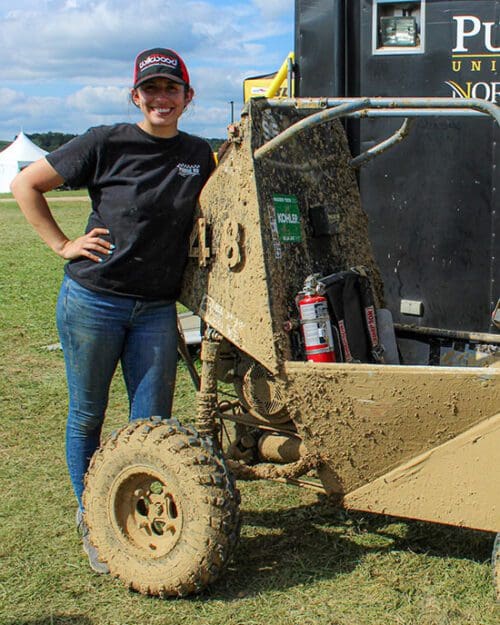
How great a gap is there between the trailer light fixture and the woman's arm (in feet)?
7.82

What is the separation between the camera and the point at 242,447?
4023mm

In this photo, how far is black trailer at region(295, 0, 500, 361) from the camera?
4863 mm

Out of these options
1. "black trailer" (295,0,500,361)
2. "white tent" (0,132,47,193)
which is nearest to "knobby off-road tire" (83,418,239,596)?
"black trailer" (295,0,500,361)

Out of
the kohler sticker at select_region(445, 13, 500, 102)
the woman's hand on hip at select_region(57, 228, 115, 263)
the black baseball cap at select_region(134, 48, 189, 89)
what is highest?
the kohler sticker at select_region(445, 13, 500, 102)

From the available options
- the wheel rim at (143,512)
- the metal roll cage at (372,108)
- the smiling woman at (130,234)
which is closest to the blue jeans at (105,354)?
the smiling woman at (130,234)

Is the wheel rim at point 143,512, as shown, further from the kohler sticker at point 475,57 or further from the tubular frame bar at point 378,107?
the kohler sticker at point 475,57

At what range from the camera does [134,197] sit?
333 centimetres

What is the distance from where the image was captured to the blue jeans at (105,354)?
3.47 m

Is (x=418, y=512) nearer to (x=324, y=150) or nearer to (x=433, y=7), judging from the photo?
(x=324, y=150)

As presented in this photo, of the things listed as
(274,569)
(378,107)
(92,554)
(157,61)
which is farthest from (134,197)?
(274,569)

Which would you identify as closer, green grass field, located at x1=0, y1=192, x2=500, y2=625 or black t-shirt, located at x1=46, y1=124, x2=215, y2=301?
green grass field, located at x1=0, y1=192, x2=500, y2=625

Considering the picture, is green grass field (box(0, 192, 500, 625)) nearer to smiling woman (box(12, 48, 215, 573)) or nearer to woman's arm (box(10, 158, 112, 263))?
smiling woman (box(12, 48, 215, 573))

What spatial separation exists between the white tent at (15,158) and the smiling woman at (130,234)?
44.6 meters

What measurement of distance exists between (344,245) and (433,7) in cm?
167
